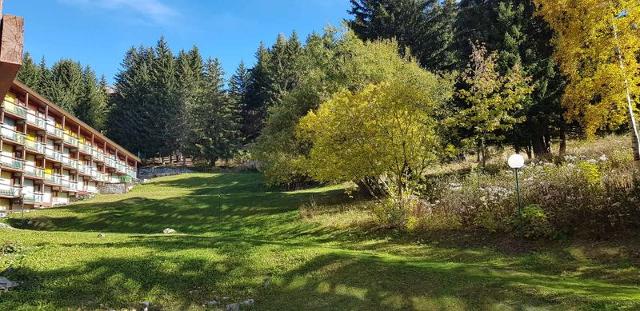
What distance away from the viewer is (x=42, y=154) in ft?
150

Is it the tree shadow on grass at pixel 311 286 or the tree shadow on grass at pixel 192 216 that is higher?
the tree shadow on grass at pixel 192 216

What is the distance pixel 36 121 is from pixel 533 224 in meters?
46.4

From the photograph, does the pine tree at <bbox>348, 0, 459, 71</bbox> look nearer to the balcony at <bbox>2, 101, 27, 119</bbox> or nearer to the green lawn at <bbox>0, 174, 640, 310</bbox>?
the balcony at <bbox>2, 101, 27, 119</bbox>

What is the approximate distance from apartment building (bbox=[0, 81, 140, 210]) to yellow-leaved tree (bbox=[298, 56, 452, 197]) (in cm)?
3157

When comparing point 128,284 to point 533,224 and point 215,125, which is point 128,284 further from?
point 215,125

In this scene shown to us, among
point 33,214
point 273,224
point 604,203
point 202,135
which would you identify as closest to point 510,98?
point 604,203

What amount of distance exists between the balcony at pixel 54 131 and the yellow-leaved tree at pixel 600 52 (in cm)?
4579

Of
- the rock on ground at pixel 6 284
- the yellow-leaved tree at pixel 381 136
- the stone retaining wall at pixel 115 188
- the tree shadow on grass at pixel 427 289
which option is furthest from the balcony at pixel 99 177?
the tree shadow on grass at pixel 427 289

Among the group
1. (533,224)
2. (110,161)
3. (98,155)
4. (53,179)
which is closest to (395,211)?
(533,224)

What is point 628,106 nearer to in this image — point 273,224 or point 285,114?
point 273,224

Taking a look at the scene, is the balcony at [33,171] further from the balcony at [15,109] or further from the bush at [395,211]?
the bush at [395,211]

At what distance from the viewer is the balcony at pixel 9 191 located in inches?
1579

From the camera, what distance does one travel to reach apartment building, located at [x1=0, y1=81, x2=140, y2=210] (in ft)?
137

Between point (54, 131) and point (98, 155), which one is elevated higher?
point (54, 131)
